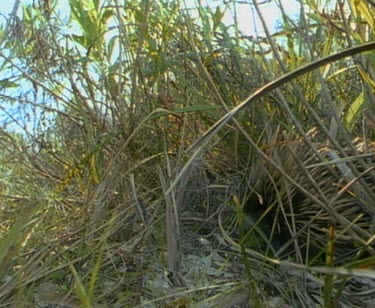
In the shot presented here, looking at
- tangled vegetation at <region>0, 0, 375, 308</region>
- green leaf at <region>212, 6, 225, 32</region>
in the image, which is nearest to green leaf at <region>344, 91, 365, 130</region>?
tangled vegetation at <region>0, 0, 375, 308</region>

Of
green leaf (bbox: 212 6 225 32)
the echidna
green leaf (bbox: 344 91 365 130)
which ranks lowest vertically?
the echidna

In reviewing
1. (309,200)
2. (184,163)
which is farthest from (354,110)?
(184,163)

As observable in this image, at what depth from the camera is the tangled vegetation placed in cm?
97

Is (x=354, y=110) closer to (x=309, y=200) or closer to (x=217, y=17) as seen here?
(x=309, y=200)

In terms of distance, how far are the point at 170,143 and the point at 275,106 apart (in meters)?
→ 0.21

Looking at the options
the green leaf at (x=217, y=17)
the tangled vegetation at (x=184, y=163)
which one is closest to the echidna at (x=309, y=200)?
the tangled vegetation at (x=184, y=163)

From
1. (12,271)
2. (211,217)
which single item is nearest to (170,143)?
(211,217)

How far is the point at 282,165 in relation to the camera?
1.16 m

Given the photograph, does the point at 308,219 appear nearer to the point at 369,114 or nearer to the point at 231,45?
the point at 369,114

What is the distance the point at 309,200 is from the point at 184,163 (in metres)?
0.23

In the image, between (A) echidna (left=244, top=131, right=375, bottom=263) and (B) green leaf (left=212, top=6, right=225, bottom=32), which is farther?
(B) green leaf (left=212, top=6, right=225, bottom=32)

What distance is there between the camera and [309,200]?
1.12 m

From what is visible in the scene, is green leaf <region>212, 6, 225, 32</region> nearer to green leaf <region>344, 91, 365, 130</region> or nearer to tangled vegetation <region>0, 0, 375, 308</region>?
tangled vegetation <region>0, 0, 375, 308</region>

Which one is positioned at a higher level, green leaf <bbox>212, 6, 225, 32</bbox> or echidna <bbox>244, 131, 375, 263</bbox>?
green leaf <bbox>212, 6, 225, 32</bbox>
